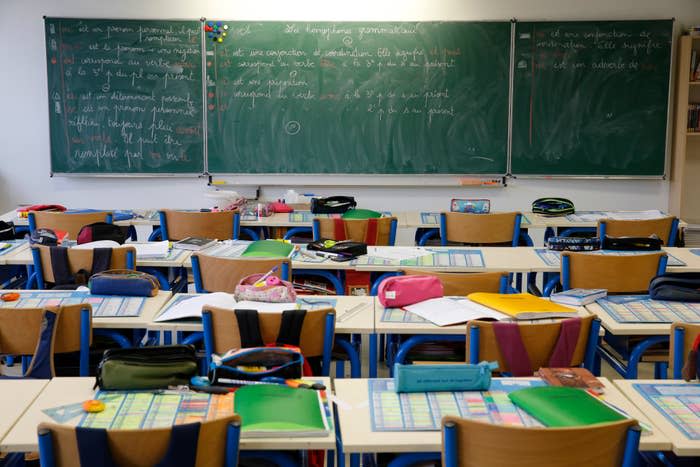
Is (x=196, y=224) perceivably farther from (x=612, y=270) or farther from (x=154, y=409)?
(x=154, y=409)

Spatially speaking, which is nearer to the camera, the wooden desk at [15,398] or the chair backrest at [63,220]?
the wooden desk at [15,398]

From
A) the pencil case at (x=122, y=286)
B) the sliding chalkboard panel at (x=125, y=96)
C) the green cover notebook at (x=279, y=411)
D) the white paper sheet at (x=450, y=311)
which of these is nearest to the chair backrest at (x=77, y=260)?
the pencil case at (x=122, y=286)

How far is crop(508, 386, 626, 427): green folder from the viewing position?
7.70 feet

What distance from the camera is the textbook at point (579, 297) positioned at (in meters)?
3.65

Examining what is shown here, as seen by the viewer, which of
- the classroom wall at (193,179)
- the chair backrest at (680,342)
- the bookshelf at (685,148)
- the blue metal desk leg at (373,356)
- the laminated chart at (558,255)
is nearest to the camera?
the chair backrest at (680,342)

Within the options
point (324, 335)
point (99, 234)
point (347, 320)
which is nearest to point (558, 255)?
point (347, 320)

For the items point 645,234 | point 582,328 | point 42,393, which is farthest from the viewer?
point 645,234

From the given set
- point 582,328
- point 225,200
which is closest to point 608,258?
point 582,328

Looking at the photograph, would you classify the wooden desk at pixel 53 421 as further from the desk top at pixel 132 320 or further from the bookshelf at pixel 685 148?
the bookshelf at pixel 685 148

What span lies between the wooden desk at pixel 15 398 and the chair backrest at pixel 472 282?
174 centimetres

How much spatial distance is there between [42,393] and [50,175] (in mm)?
5472

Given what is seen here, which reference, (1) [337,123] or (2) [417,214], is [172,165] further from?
(2) [417,214]

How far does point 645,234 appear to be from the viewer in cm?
564

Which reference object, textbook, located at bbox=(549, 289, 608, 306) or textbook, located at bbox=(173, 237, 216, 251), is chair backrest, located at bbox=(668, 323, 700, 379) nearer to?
textbook, located at bbox=(549, 289, 608, 306)
